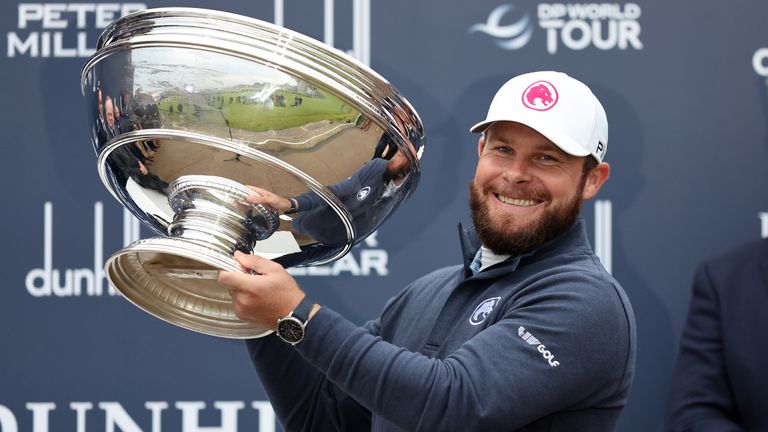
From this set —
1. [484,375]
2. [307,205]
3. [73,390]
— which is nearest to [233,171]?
[307,205]

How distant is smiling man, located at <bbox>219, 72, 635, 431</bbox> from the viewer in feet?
4.65

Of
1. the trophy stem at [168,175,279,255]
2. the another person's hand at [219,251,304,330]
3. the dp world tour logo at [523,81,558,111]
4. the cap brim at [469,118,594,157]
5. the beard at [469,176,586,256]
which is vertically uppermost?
→ the dp world tour logo at [523,81,558,111]

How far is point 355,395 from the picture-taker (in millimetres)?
1442

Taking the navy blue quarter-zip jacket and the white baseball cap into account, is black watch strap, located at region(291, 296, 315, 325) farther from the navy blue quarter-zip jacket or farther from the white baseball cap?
the white baseball cap

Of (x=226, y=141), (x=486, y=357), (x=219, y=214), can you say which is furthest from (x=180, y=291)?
(x=486, y=357)

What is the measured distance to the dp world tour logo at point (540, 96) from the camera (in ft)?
5.36

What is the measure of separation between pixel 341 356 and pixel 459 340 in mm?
252

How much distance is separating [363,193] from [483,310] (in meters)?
0.27

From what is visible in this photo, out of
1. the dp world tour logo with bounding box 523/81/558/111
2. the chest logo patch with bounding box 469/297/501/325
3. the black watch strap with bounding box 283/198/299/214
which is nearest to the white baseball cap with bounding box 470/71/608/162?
the dp world tour logo with bounding box 523/81/558/111

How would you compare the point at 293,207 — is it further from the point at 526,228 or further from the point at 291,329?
the point at 526,228

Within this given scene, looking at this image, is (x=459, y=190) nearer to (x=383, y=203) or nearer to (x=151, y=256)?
(x=383, y=203)

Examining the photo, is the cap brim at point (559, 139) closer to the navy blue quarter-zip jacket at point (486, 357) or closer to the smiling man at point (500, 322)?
the smiling man at point (500, 322)

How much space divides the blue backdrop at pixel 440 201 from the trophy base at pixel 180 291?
1078mm

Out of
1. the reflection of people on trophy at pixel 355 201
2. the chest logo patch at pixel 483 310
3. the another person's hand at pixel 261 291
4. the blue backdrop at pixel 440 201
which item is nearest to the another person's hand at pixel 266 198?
the reflection of people on trophy at pixel 355 201
